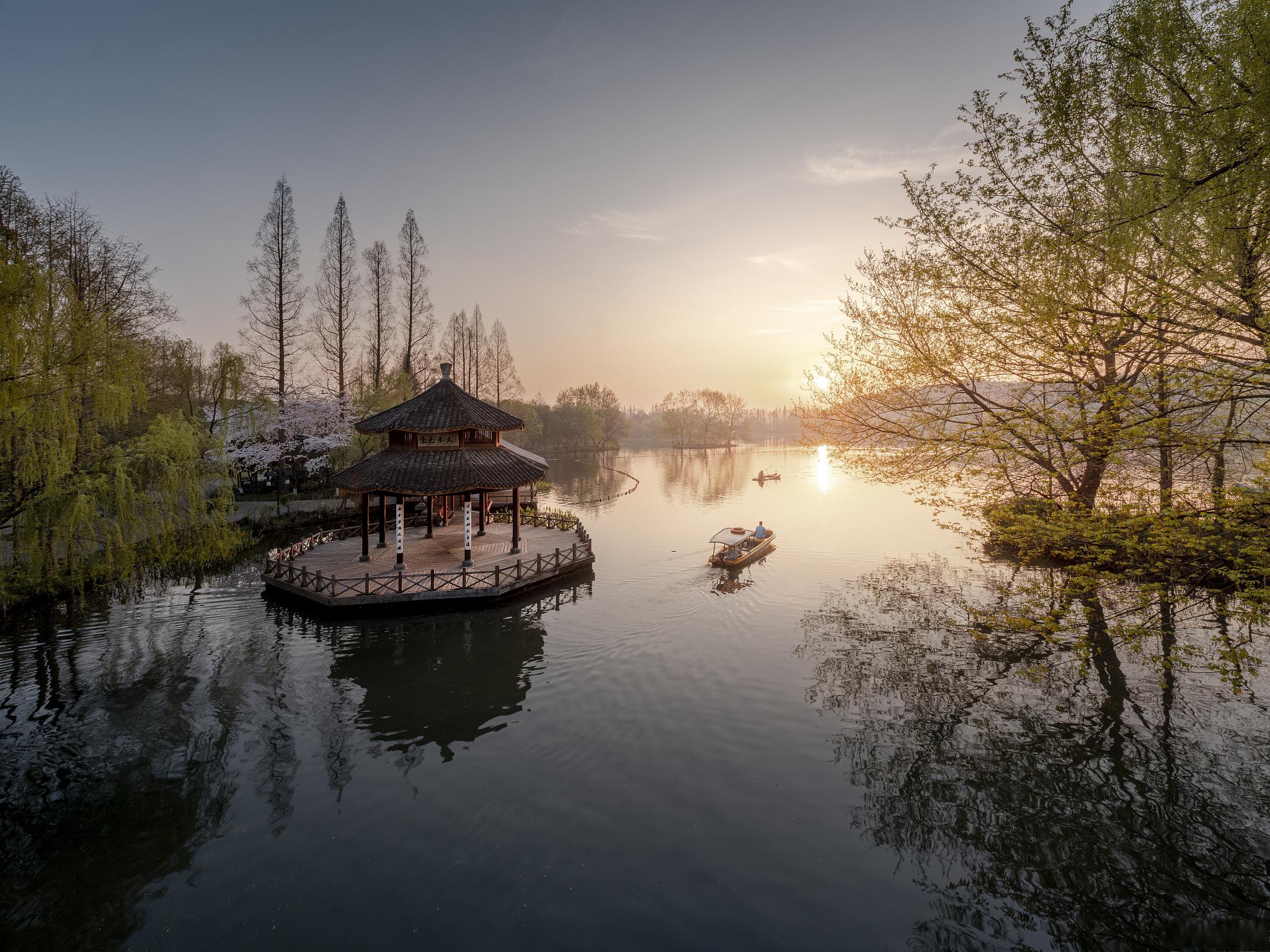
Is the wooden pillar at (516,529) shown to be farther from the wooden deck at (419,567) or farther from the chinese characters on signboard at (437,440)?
the chinese characters on signboard at (437,440)

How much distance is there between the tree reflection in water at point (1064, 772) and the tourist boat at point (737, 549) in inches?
296

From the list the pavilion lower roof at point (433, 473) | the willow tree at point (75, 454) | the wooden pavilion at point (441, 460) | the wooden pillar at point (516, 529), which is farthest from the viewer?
the wooden pillar at point (516, 529)

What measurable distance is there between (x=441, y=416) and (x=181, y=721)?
495 inches

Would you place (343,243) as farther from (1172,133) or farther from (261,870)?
(1172,133)

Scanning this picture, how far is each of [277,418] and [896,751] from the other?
1344 inches

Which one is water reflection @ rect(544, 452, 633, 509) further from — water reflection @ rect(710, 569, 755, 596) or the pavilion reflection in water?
the pavilion reflection in water

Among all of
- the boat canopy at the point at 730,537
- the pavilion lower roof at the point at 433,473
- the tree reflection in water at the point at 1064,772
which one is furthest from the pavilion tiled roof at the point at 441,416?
the tree reflection in water at the point at 1064,772

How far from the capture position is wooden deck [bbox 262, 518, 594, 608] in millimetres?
17516

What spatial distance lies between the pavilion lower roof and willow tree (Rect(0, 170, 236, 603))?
465 cm

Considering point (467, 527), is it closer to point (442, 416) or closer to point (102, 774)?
point (442, 416)

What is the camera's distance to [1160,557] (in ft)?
26.0

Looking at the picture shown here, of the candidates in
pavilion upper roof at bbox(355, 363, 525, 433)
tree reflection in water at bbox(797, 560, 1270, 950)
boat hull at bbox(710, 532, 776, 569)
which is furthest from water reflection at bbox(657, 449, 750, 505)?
tree reflection in water at bbox(797, 560, 1270, 950)

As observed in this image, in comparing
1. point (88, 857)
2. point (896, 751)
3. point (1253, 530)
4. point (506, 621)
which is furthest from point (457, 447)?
point (1253, 530)

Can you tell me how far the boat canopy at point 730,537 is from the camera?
77.3 feet
